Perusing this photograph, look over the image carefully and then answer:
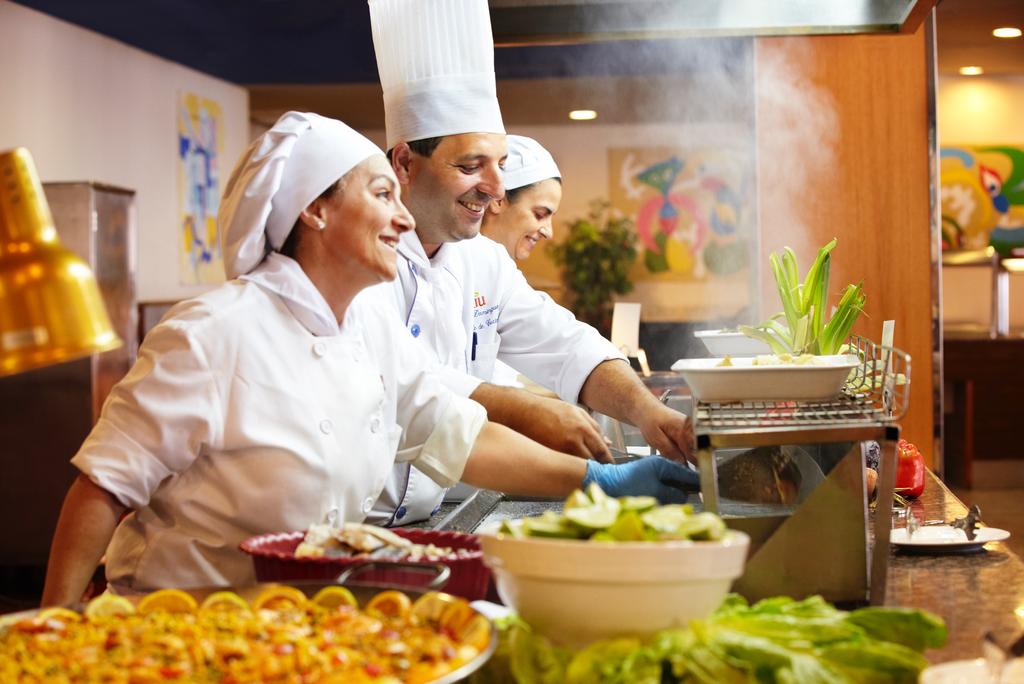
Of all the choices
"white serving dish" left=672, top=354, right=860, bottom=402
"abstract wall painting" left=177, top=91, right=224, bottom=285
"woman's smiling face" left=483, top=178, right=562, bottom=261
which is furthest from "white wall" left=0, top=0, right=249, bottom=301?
"white serving dish" left=672, top=354, right=860, bottom=402

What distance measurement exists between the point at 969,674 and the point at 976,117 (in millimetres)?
9571

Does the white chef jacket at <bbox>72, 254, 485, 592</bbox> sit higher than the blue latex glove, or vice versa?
the white chef jacket at <bbox>72, 254, 485, 592</bbox>

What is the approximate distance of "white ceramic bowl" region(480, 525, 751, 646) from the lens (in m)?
1.18

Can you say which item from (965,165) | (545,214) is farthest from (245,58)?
(965,165)

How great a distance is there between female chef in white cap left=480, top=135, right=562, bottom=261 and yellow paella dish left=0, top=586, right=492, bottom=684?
8.38 ft

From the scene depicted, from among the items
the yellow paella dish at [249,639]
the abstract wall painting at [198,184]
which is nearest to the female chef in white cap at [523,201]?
the yellow paella dish at [249,639]

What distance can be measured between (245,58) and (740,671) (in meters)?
8.07

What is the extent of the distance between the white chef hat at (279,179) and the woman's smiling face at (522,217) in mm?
1857

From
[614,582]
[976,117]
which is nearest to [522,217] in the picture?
[614,582]

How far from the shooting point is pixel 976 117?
986 centimetres

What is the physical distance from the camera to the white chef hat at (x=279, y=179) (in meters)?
1.90

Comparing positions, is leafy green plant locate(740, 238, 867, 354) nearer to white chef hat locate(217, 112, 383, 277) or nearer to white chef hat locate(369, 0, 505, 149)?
white chef hat locate(369, 0, 505, 149)

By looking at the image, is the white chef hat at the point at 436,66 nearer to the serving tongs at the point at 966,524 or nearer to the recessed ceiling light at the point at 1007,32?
the serving tongs at the point at 966,524

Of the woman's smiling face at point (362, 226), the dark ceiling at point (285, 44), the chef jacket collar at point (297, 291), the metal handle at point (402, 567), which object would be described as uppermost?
the dark ceiling at point (285, 44)
